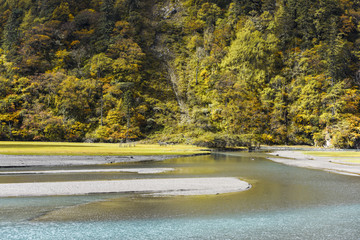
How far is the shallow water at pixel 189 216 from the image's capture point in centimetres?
958

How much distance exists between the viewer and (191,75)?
10250cm

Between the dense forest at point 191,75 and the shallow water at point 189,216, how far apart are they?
164 feet

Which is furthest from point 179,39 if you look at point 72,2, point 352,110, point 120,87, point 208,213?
point 208,213

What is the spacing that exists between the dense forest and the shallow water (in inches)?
1972

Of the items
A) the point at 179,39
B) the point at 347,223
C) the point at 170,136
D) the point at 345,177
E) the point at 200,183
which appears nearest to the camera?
the point at 347,223

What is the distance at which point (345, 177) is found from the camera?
2239 centimetres

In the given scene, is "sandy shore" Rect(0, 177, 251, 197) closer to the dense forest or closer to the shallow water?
the shallow water

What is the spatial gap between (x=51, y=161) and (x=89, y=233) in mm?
24635

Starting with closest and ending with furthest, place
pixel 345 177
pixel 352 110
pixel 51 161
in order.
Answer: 1. pixel 345 177
2. pixel 51 161
3. pixel 352 110

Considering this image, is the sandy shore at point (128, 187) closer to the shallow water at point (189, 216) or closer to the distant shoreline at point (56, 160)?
the shallow water at point (189, 216)

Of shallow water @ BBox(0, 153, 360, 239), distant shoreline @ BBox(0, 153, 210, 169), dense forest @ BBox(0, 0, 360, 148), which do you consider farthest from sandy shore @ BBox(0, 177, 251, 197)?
dense forest @ BBox(0, 0, 360, 148)

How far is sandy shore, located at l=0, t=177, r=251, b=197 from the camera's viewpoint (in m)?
15.7

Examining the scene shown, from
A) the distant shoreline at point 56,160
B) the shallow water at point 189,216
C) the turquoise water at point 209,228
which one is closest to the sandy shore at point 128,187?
the shallow water at point 189,216

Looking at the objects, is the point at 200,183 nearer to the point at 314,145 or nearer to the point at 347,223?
the point at 347,223
